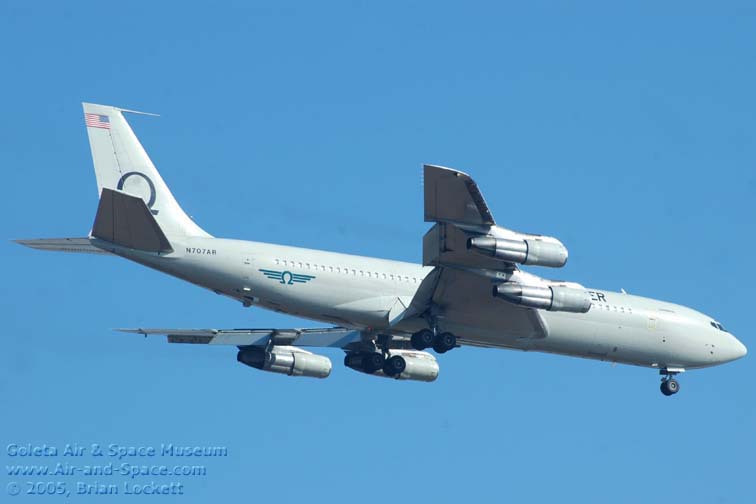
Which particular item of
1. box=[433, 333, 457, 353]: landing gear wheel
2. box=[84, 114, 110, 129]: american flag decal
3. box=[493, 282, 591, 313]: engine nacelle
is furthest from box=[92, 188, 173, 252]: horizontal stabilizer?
box=[493, 282, 591, 313]: engine nacelle

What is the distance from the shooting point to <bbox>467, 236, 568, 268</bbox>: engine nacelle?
106 feet

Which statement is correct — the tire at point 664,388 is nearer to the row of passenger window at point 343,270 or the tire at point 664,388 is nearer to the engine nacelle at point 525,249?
the engine nacelle at point 525,249

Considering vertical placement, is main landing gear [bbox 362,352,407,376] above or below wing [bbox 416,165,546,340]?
below

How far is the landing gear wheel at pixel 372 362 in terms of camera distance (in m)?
40.5

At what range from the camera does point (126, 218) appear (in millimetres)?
32125

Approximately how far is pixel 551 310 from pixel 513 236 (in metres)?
3.88

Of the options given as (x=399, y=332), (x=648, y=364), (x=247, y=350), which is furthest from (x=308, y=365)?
(x=648, y=364)

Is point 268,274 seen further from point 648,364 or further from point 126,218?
point 648,364

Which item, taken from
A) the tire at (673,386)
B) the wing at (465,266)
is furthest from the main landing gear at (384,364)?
the tire at (673,386)

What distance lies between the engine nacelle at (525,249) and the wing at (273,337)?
32.3 feet

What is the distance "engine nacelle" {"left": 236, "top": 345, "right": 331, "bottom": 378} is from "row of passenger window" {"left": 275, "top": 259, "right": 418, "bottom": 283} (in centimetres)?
625

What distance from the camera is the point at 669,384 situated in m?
40.6

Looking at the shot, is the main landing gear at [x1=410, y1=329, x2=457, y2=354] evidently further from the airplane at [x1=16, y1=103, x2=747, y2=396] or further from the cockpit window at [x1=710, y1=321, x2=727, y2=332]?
the cockpit window at [x1=710, y1=321, x2=727, y2=332]

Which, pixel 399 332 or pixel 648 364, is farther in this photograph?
pixel 648 364
